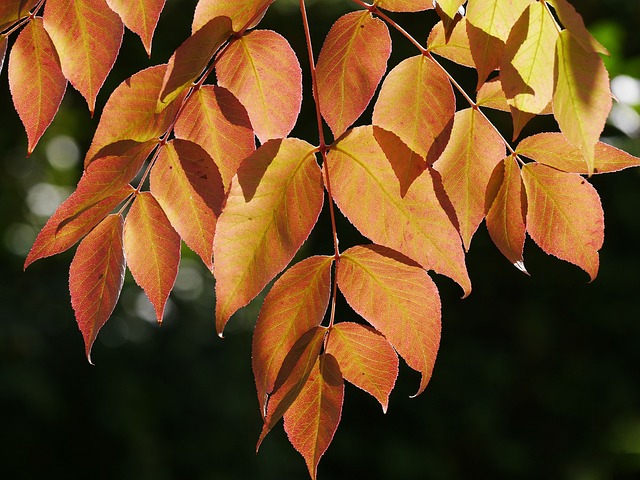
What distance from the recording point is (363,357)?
24.1 inches

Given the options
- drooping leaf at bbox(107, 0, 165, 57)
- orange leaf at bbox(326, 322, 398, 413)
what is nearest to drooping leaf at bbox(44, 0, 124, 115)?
drooping leaf at bbox(107, 0, 165, 57)

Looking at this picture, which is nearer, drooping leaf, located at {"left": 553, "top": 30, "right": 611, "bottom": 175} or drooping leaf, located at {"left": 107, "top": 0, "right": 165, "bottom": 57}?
drooping leaf, located at {"left": 553, "top": 30, "right": 611, "bottom": 175}

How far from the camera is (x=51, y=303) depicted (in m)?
4.70

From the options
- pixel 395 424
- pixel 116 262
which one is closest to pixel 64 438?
pixel 395 424

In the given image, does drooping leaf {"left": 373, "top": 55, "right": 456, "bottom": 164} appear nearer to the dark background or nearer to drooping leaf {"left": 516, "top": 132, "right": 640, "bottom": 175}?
drooping leaf {"left": 516, "top": 132, "right": 640, "bottom": 175}

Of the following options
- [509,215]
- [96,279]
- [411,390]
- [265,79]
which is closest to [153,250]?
[96,279]

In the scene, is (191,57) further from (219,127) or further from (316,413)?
(316,413)

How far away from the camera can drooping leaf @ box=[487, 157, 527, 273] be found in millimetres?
595

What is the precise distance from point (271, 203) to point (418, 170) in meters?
0.10

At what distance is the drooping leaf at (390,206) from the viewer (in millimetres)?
538

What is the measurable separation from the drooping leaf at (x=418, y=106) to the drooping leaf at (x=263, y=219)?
0.21 feet

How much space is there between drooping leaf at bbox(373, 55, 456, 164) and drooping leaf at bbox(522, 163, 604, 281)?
0.36 ft

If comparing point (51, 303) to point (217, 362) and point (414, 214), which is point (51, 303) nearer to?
point (217, 362)

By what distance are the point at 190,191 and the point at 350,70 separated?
0.15m
